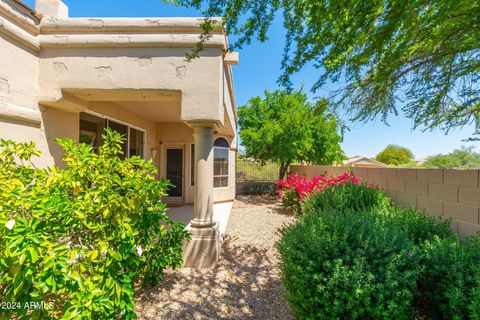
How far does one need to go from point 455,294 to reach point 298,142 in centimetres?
937

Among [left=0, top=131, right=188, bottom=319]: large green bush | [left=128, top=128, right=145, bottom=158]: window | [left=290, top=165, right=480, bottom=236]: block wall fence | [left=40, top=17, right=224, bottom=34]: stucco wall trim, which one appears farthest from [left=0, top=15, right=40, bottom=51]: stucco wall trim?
[left=290, top=165, right=480, bottom=236]: block wall fence

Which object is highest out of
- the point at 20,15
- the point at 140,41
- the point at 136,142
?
the point at 20,15

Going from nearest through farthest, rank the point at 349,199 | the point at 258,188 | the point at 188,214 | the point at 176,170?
the point at 349,199, the point at 188,214, the point at 176,170, the point at 258,188

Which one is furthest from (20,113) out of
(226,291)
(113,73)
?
(226,291)

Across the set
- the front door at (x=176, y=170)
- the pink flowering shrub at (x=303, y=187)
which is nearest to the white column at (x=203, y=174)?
the pink flowering shrub at (x=303, y=187)

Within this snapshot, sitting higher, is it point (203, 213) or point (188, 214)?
point (203, 213)

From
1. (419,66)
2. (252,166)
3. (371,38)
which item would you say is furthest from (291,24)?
(252,166)

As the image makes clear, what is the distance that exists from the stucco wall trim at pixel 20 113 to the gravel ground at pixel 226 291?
316 centimetres

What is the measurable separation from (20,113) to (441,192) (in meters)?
6.79

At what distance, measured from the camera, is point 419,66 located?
408cm

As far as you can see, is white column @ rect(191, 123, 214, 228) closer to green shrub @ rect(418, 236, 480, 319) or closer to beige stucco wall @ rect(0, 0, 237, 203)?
beige stucco wall @ rect(0, 0, 237, 203)

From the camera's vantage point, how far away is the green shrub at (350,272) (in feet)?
6.97

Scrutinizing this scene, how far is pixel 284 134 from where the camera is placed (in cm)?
1116

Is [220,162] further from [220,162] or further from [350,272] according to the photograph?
[350,272]
